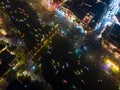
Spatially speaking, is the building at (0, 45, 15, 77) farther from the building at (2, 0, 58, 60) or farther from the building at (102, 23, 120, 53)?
the building at (102, 23, 120, 53)

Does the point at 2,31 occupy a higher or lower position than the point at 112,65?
lower

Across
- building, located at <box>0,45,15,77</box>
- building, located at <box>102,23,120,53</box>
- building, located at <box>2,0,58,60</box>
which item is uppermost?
building, located at <box>102,23,120,53</box>

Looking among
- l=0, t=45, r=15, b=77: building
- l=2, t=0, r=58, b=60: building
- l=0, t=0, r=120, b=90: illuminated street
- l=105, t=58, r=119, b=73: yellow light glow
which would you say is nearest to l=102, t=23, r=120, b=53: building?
l=0, t=0, r=120, b=90: illuminated street

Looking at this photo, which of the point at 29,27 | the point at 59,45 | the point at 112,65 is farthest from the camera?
the point at 29,27

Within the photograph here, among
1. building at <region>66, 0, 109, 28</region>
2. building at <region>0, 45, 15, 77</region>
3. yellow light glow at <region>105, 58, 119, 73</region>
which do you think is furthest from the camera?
building at <region>66, 0, 109, 28</region>

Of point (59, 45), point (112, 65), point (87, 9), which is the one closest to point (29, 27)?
point (59, 45)

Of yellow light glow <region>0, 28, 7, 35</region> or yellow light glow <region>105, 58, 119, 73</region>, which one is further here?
yellow light glow <region>0, 28, 7, 35</region>

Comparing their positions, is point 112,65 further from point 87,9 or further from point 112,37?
point 87,9

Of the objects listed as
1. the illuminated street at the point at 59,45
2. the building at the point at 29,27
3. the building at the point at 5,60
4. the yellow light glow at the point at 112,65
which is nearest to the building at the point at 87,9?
the illuminated street at the point at 59,45
